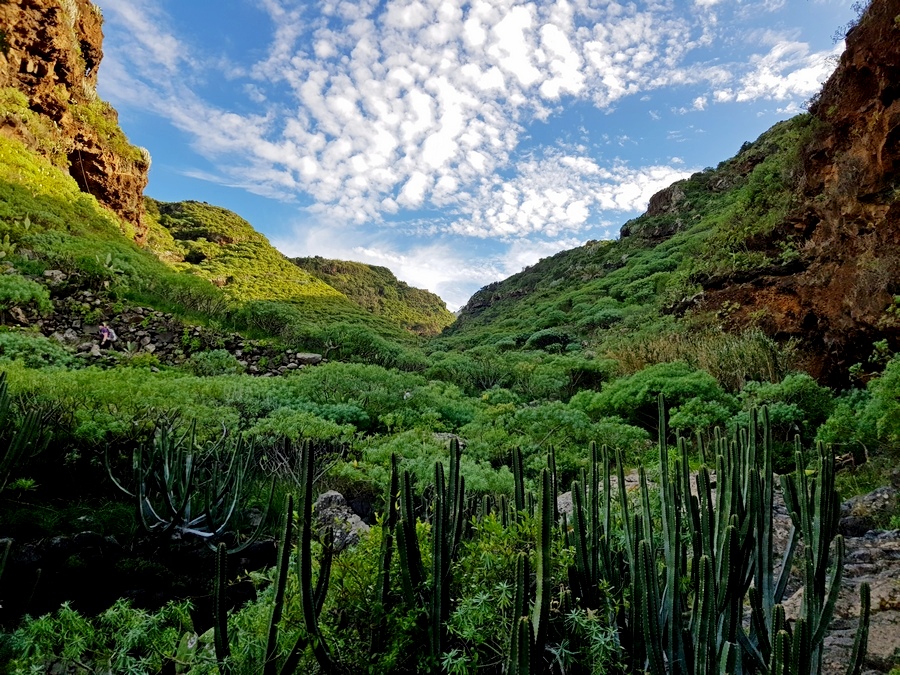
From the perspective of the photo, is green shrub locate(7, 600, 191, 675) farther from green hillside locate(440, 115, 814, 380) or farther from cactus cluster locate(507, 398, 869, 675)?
green hillside locate(440, 115, 814, 380)

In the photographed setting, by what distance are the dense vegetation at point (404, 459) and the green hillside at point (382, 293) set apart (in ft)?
103

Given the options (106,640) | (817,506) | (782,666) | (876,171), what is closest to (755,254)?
(876,171)

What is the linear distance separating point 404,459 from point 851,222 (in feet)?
26.7

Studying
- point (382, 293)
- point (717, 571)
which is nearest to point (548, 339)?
point (717, 571)

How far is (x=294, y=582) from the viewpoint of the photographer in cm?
197

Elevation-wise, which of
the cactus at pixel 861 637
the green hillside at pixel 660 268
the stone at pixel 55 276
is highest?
the green hillside at pixel 660 268

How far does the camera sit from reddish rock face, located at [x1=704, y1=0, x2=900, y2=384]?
21.2ft

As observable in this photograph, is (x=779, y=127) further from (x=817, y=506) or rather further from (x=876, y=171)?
(x=817, y=506)

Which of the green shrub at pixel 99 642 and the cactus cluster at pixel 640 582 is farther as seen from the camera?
the green shrub at pixel 99 642

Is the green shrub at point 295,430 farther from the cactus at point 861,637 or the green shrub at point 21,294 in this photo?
the green shrub at point 21,294

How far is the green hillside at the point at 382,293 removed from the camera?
163 feet

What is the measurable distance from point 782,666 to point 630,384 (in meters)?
6.90

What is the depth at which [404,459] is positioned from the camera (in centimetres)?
595

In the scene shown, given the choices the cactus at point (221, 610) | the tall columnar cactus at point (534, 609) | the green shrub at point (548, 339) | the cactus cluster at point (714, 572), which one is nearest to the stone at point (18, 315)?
the cactus at point (221, 610)
